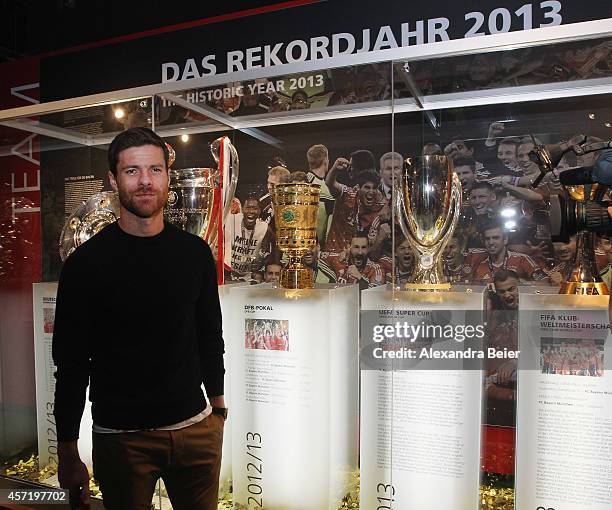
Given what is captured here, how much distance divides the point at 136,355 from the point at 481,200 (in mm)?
1161

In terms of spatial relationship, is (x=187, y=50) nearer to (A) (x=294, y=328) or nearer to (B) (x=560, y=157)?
(A) (x=294, y=328)

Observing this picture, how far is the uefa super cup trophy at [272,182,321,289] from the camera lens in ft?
6.21

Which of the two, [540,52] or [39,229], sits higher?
[540,52]

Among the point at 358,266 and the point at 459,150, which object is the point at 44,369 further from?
the point at 459,150

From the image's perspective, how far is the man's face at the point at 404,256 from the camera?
182 centimetres

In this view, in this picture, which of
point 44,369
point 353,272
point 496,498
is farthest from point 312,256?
point 44,369

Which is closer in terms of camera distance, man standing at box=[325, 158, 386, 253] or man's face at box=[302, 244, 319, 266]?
man standing at box=[325, 158, 386, 253]

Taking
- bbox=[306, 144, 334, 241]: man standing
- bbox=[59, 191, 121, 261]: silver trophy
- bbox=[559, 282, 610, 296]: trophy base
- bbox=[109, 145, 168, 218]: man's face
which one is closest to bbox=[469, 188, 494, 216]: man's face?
bbox=[559, 282, 610, 296]: trophy base

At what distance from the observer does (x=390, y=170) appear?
1.84m

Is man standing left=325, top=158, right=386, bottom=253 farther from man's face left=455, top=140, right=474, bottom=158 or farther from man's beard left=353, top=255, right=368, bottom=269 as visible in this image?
man's face left=455, top=140, right=474, bottom=158

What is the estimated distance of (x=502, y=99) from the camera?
1.75 metres

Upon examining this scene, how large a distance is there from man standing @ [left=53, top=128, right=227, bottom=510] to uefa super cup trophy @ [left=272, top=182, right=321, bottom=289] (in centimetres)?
35

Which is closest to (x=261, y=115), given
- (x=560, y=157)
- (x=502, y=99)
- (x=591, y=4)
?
(x=502, y=99)

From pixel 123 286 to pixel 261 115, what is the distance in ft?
2.76
